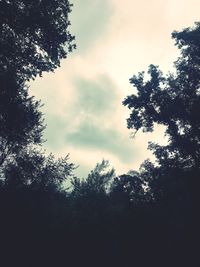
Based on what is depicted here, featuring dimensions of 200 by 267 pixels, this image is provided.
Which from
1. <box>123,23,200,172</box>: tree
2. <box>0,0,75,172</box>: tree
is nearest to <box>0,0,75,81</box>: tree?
<box>0,0,75,172</box>: tree

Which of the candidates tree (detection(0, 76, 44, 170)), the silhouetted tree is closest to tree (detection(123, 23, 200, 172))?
the silhouetted tree

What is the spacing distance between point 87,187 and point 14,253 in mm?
6868

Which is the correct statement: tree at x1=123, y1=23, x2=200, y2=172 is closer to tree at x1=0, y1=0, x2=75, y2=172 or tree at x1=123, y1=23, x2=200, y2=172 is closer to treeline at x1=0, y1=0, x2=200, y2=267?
treeline at x1=0, y1=0, x2=200, y2=267

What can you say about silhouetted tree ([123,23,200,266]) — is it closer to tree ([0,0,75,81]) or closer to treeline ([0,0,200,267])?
treeline ([0,0,200,267])

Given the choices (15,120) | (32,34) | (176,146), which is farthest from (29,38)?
(176,146)

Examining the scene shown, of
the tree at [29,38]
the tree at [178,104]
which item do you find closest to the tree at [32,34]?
the tree at [29,38]

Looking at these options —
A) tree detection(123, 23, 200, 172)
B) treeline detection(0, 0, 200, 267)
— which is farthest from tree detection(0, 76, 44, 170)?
tree detection(123, 23, 200, 172)

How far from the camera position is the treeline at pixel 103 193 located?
66.9ft

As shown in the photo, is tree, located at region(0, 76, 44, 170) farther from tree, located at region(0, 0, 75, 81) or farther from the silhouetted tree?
the silhouetted tree

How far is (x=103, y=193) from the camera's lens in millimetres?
23188

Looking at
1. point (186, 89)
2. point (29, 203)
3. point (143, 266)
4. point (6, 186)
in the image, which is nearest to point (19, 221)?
point (29, 203)

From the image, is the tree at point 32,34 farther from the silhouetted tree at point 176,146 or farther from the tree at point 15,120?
the silhouetted tree at point 176,146

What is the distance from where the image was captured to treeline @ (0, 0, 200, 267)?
20.4 m

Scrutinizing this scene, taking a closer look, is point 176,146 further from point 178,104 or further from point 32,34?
point 32,34
